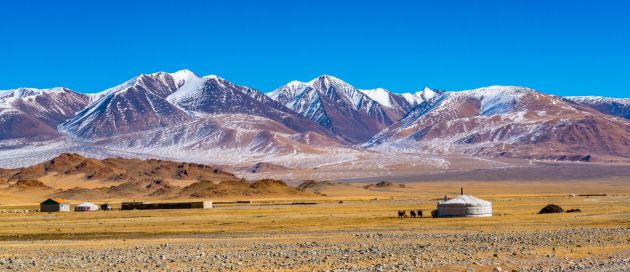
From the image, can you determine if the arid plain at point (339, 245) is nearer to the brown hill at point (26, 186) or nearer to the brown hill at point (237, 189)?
the brown hill at point (237, 189)

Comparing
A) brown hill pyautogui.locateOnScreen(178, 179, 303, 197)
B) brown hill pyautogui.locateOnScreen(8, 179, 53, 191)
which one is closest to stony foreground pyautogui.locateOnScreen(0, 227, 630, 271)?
brown hill pyautogui.locateOnScreen(178, 179, 303, 197)

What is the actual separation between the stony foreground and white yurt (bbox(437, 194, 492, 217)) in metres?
19.6

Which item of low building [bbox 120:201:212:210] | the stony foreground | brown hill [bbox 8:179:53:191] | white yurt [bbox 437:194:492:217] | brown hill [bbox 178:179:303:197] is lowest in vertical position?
the stony foreground

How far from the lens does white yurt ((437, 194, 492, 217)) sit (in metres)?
70.1

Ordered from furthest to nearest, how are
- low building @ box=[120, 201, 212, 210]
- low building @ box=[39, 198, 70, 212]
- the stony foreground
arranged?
low building @ box=[39, 198, 70, 212], low building @ box=[120, 201, 212, 210], the stony foreground

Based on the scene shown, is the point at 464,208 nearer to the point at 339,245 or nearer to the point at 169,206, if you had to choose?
the point at 339,245

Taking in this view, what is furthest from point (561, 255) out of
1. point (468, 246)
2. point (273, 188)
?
point (273, 188)

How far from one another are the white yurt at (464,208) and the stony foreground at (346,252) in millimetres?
19564

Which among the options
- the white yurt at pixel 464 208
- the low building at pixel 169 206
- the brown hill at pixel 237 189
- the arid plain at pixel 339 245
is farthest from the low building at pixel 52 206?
the white yurt at pixel 464 208

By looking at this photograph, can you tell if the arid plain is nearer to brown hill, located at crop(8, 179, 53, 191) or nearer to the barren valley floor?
the barren valley floor

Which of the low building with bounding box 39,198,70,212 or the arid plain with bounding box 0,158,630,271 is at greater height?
the low building with bounding box 39,198,70,212

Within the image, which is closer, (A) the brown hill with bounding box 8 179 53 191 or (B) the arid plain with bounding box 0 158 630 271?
(B) the arid plain with bounding box 0 158 630 271

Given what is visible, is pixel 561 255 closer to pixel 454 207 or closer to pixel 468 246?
pixel 468 246

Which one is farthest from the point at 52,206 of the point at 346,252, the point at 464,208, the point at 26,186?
the point at 346,252
